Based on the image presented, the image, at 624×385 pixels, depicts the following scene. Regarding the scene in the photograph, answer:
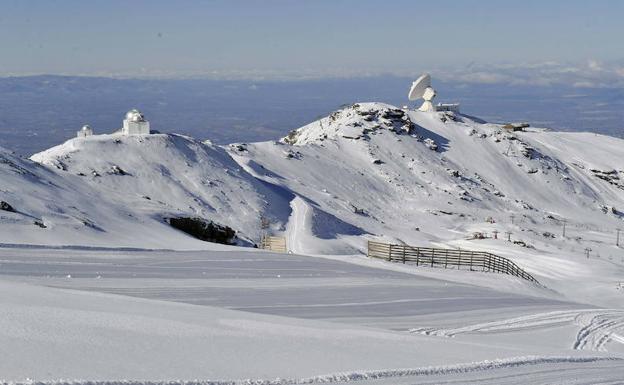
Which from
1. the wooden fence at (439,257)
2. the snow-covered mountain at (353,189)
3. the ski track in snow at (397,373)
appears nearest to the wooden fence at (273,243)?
the snow-covered mountain at (353,189)

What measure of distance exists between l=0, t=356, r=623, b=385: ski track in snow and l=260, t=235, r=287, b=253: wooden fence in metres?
25.3

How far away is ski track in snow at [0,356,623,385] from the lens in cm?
793

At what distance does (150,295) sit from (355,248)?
25.2 m

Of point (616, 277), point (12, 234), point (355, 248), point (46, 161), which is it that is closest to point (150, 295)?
point (12, 234)

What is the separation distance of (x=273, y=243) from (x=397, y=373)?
29.1 m

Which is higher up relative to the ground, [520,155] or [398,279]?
[520,155]

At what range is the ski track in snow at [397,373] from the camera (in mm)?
7930

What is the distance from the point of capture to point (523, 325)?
17781mm

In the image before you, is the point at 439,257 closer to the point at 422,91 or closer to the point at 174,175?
the point at 174,175

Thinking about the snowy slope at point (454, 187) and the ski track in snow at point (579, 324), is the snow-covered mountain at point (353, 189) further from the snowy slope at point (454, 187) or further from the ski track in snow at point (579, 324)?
the ski track in snow at point (579, 324)

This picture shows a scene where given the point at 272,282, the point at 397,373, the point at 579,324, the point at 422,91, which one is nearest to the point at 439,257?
the point at 579,324

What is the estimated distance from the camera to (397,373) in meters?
9.79

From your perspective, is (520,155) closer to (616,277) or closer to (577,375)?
(616,277)

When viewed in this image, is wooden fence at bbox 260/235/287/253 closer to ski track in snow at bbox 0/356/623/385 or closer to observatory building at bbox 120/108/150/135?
observatory building at bbox 120/108/150/135
